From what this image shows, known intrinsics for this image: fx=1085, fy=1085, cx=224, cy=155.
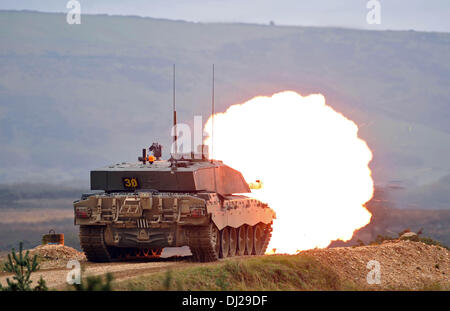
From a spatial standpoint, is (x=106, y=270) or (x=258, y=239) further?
(x=258, y=239)

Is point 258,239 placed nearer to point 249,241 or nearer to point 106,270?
point 249,241

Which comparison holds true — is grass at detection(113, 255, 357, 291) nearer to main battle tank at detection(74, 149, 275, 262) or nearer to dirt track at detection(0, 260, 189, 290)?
dirt track at detection(0, 260, 189, 290)

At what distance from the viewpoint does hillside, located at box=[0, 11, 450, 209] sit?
14612 cm

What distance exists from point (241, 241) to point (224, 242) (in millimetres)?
2051

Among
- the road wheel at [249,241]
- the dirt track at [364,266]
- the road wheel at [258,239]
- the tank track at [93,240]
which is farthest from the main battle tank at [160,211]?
the road wheel at [258,239]

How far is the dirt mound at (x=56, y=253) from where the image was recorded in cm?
3653

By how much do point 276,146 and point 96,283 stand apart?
20342 millimetres

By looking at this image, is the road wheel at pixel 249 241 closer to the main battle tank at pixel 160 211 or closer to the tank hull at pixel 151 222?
the main battle tank at pixel 160 211

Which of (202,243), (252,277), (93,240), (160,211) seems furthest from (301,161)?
(252,277)

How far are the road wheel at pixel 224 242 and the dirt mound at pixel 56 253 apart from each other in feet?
16.4

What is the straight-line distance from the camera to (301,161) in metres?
42.2
